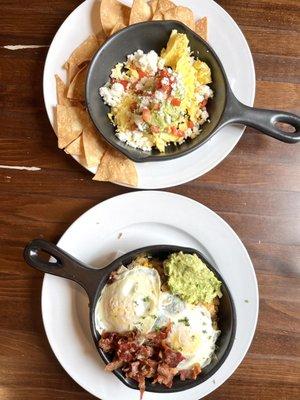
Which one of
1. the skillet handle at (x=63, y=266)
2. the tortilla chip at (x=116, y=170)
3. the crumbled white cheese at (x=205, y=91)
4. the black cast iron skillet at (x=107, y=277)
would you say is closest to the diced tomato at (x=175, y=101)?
the crumbled white cheese at (x=205, y=91)

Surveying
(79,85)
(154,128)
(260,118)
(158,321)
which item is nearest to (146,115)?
(154,128)

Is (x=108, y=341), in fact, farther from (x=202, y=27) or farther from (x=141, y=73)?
(x=202, y=27)

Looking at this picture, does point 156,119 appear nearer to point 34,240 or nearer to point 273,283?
point 34,240

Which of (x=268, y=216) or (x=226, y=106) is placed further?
(x=268, y=216)

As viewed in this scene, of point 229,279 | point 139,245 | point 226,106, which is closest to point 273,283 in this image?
point 229,279

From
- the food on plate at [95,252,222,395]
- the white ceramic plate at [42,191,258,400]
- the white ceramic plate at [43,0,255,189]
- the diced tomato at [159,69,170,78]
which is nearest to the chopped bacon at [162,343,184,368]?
the food on plate at [95,252,222,395]

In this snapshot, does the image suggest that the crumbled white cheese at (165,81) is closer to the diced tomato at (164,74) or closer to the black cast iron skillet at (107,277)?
the diced tomato at (164,74)
